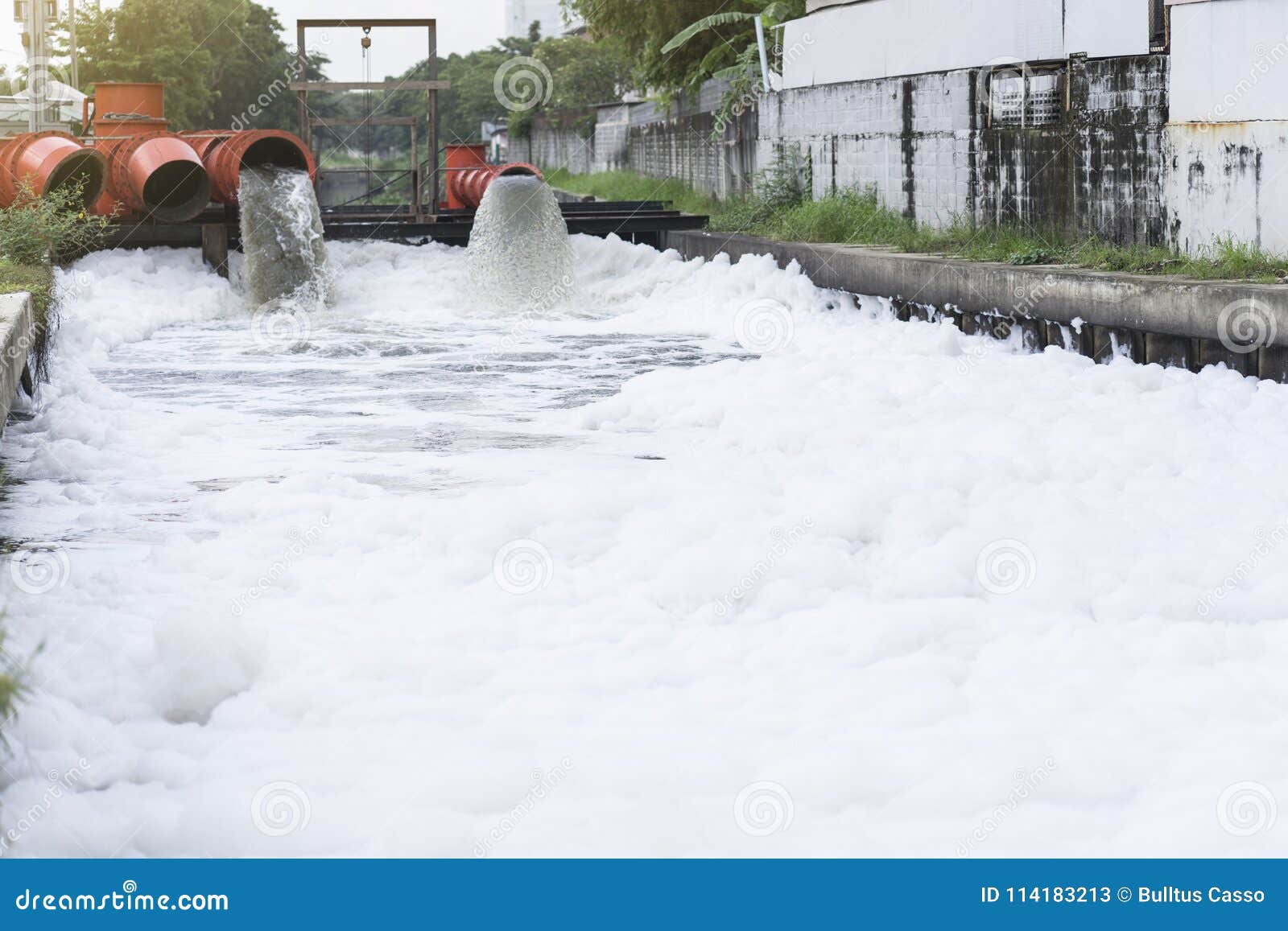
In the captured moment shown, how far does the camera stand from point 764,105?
2023 centimetres

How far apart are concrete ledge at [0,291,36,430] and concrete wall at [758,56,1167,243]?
7.86 metres

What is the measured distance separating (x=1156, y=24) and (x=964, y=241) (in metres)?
2.47

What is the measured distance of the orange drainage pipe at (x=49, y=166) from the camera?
17438 millimetres

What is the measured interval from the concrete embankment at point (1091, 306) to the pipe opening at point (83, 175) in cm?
894

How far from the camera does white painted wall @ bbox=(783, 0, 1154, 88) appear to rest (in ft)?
43.6

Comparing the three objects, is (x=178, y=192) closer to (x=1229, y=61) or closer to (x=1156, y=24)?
(x=1156, y=24)

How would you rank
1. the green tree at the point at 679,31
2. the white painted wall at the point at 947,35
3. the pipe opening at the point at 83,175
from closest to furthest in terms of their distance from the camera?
1. the white painted wall at the point at 947,35
2. the pipe opening at the point at 83,175
3. the green tree at the point at 679,31

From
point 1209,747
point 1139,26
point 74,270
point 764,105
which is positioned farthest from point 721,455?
point 764,105

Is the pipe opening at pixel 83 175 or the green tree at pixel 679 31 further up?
the green tree at pixel 679 31

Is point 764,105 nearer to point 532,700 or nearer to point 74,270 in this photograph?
point 74,270

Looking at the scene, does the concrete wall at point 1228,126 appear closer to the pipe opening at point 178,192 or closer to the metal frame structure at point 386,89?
the metal frame structure at point 386,89

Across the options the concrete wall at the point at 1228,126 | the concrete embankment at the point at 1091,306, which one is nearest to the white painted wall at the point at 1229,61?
the concrete wall at the point at 1228,126

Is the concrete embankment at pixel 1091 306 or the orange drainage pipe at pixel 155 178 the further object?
the orange drainage pipe at pixel 155 178

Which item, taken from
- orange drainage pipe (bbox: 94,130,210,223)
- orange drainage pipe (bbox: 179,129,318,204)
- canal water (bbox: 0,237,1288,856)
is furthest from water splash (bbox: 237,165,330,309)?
canal water (bbox: 0,237,1288,856)
